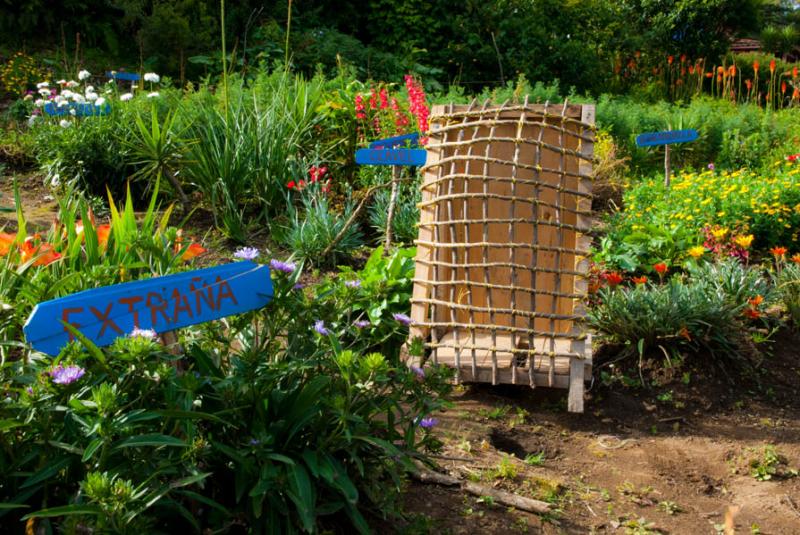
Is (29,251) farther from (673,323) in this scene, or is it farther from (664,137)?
(664,137)

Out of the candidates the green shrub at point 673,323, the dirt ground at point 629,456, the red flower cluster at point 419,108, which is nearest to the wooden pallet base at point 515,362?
the dirt ground at point 629,456

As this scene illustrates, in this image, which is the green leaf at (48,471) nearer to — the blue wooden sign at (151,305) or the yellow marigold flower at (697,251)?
the blue wooden sign at (151,305)

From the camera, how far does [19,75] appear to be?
8969mm

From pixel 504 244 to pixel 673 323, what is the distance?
102 cm

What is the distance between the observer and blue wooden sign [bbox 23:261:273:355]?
5.84 ft

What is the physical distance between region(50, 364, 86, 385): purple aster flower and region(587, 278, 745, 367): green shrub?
9.11 ft

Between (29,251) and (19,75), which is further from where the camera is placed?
(19,75)

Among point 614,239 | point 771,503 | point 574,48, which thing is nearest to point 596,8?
point 574,48

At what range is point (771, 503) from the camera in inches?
113

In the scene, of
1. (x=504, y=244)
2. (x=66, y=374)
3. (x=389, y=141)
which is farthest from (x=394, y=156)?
(x=66, y=374)

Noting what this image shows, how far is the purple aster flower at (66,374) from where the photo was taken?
168 centimetres

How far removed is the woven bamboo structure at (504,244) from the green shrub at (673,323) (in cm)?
26

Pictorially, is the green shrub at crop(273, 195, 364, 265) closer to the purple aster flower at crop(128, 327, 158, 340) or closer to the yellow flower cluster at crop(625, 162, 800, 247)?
the yellow flower cluster at crop(625, 162, 800, 247)

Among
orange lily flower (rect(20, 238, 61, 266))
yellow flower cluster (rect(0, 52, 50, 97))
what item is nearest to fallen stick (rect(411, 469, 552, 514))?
orange lily flower (rect(20, 238, 61, 266))
